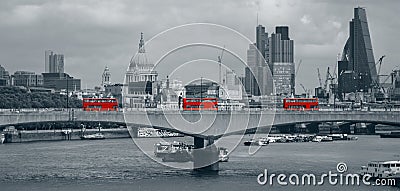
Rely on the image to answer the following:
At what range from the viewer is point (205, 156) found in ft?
239

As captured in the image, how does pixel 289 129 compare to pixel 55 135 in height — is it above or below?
above

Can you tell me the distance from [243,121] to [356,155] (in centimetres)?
2003

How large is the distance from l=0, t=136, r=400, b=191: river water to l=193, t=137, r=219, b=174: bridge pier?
1344 mm

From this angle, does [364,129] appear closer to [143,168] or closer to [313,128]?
[313,128]

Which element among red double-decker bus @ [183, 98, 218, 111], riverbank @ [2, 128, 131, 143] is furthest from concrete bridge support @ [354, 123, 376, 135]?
red double-decker bus @ [183, 98, 218, 111]

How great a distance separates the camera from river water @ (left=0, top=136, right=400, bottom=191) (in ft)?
194

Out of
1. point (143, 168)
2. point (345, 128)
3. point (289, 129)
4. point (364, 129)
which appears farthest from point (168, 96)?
point (143, 168)

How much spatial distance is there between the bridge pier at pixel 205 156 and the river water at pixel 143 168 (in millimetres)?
1344

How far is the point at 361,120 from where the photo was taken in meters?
74.0

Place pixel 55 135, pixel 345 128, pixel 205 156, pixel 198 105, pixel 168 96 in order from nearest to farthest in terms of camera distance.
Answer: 1. pixel 205 156
2. pixel 198 105
3. pixel 55 135
4. pixel 168 96
5. pixel 345 128

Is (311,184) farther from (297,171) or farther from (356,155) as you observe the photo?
(356,155)

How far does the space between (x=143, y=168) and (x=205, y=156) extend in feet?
18.3

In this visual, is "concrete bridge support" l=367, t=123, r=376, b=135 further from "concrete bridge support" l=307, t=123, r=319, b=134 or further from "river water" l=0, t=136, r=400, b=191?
"river water" l=0, t=136, r=400, b=191

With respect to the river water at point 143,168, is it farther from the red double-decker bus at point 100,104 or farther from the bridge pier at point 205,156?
the red double-decker bus at point 100,104
